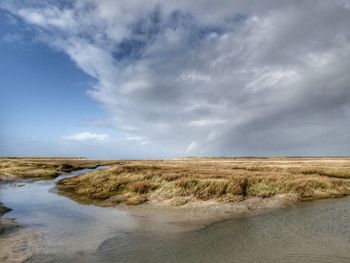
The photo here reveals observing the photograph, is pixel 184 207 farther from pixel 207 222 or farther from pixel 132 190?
pixel 132 190

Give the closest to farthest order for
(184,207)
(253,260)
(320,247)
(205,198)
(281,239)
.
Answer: (253,260), (320,247), (281,239), (184,207), (205,198)

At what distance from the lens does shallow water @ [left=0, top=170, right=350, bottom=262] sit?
57.5 ft

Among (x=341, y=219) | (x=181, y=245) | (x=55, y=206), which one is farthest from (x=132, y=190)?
(x=341, y=219)

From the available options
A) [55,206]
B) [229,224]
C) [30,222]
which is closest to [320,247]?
[229,224]

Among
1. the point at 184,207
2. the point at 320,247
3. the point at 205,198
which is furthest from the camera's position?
the point at 205,198

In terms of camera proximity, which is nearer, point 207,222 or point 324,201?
point 207,222

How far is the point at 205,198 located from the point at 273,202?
705cm

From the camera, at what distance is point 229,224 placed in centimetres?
2512

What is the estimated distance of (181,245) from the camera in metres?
19.7

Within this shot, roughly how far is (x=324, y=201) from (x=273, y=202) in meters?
5.98

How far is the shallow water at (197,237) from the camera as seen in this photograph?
17.5 m

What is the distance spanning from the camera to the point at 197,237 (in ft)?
70.4

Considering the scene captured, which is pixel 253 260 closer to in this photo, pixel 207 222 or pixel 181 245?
pixel 181 245

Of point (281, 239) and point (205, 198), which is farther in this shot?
point (205, 198)
